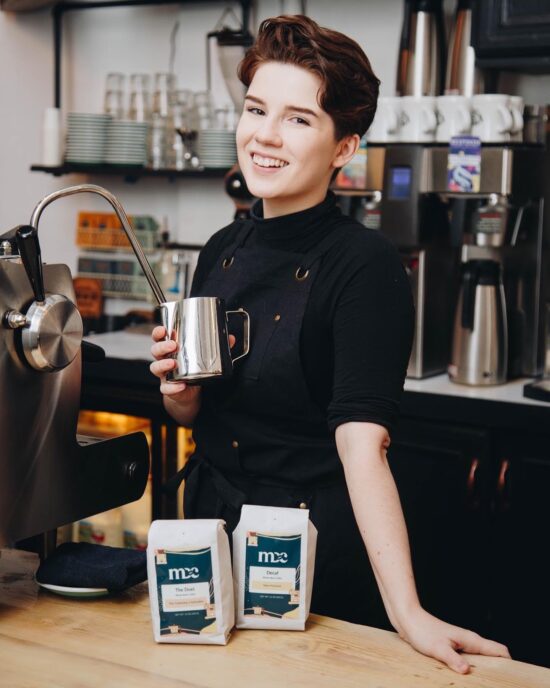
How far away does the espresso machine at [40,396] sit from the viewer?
1.30 m

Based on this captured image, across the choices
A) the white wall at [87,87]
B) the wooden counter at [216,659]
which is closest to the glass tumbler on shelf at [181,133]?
the white wall at [87,87]

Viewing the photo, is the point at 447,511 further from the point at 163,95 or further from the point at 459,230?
the point at 163,95

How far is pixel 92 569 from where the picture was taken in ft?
4.68

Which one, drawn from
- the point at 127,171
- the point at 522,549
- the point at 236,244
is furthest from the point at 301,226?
the point at 127,171

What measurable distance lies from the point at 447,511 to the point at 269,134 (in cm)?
145

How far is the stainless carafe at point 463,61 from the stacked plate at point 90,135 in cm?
130

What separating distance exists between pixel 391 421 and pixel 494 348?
1526mm

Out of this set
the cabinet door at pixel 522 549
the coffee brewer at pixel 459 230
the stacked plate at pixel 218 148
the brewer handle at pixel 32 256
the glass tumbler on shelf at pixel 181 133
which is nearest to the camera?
the brewer handle at pixel 32 256

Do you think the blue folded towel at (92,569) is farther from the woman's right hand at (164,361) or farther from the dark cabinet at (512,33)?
the dark cabinet at (512,33)

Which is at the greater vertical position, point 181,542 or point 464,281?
point 464,281

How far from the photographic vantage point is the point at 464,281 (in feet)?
9.55

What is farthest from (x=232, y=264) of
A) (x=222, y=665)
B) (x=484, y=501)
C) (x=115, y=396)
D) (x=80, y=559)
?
(x=115, y=396)

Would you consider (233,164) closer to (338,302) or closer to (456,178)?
(456,178)

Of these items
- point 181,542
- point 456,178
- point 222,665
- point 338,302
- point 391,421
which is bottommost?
point 222,665
